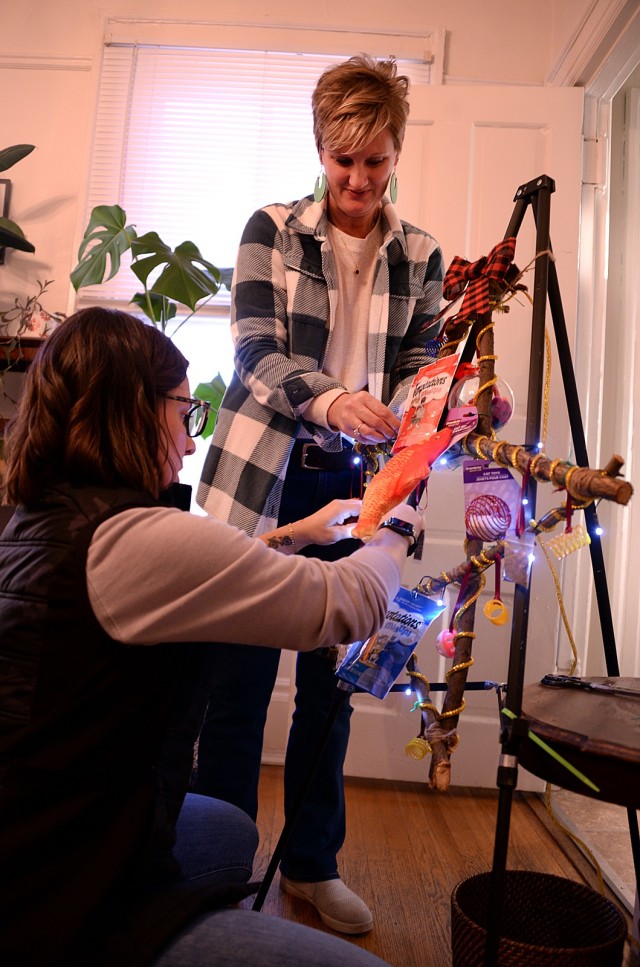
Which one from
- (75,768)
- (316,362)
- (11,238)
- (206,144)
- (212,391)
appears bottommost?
(75,768)

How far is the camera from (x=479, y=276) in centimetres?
130

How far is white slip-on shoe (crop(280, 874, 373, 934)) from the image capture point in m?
1.61

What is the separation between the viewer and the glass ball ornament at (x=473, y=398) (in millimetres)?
1255

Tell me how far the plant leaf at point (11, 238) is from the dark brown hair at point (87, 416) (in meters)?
2.05

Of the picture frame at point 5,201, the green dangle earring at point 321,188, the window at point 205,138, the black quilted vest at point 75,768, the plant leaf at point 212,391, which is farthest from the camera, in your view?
the picture frame at point 5,201

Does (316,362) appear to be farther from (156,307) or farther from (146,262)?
(156,307)

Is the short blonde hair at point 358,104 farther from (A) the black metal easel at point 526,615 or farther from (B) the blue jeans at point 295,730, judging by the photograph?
(B) the blue jeans at point 295,730

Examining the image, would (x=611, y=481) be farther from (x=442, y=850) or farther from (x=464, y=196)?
(x=464, y=196)

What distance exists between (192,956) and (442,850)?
1521mm

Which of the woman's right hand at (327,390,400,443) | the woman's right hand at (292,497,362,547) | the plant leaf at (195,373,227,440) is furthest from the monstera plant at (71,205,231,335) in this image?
the woman's right hand at (292,497,362,547)

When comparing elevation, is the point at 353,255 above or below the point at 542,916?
above

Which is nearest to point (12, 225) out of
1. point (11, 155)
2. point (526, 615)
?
point (11, 155)

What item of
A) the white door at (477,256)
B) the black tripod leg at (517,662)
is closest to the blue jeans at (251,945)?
the black tripod leg at (517,662)

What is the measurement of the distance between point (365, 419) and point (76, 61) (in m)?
2.56
